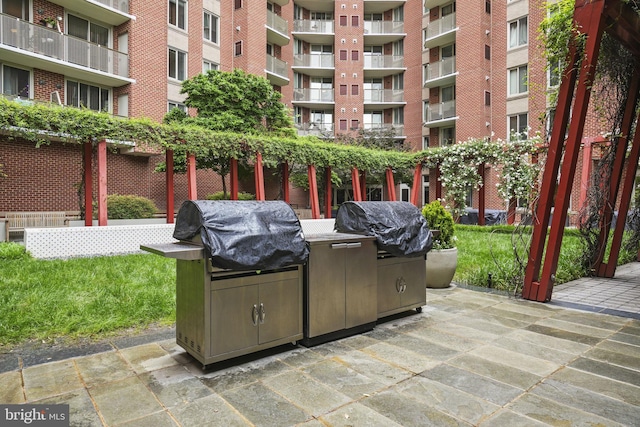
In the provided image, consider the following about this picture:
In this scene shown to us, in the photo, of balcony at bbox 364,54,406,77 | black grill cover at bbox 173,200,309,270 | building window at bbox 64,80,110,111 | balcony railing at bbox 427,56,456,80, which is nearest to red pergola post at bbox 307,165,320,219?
building window at bbox 64,80,110,111

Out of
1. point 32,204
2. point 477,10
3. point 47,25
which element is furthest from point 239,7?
point 32,204

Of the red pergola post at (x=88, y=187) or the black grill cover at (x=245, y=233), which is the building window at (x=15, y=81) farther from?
the black grill cover at (x=245, y=233)

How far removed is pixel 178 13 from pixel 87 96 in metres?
6.79

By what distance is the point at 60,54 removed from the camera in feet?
51.0

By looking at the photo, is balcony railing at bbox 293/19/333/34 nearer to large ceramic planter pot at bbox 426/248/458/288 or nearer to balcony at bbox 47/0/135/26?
balcony at bbox 47/0/135/26

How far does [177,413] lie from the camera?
2.68m

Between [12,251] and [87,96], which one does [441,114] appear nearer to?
[87,96]

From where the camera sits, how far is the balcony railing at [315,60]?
3028 centimetres

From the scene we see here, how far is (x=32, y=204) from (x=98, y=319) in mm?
13566

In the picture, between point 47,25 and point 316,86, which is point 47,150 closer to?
point 47,25

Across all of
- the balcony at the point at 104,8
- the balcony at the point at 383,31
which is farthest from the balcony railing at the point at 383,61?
the balcony at the point at 104,8

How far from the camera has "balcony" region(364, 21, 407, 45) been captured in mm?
30109

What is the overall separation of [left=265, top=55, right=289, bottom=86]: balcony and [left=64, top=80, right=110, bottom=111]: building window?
10994mm

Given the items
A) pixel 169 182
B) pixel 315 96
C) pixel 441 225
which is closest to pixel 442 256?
pixel 441 225
